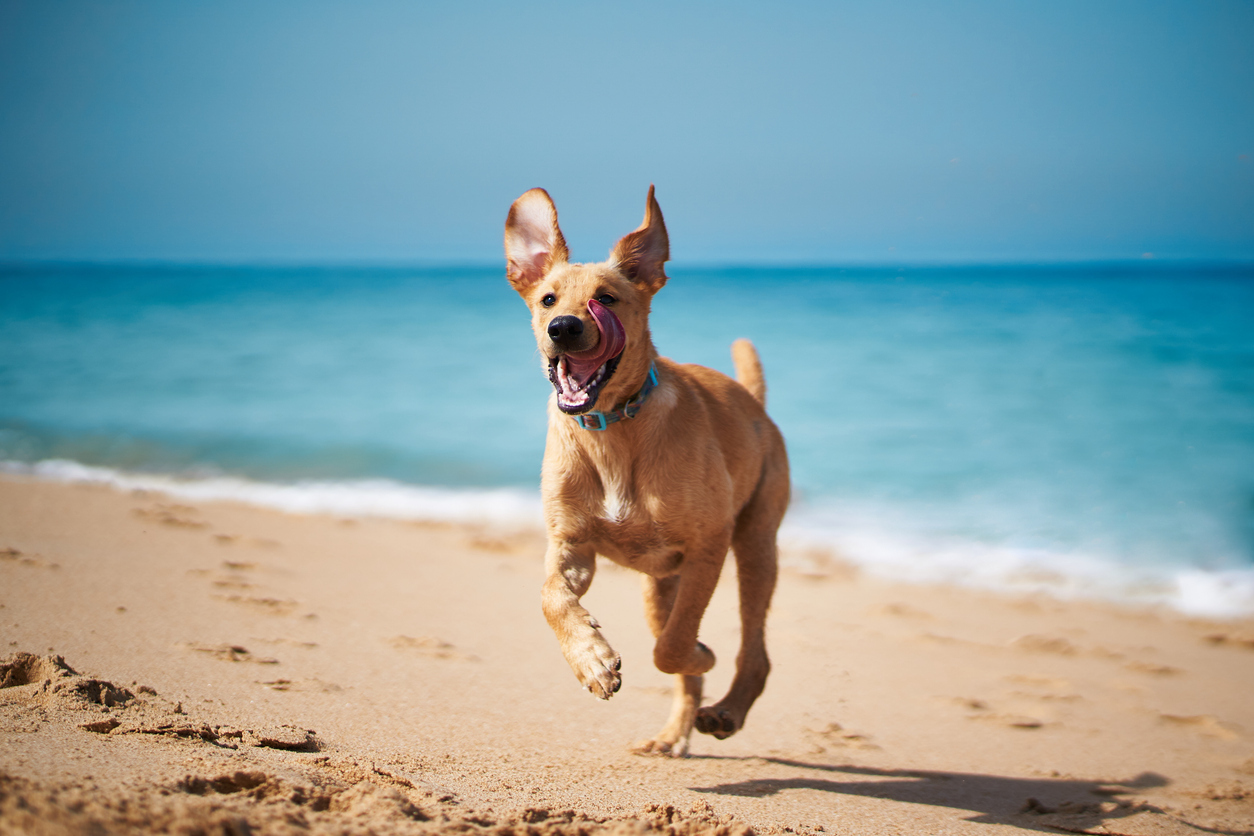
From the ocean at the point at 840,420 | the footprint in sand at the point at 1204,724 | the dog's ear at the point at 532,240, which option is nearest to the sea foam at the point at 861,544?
the ocean at the point at 840,420

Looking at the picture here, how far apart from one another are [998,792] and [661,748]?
1.40 m

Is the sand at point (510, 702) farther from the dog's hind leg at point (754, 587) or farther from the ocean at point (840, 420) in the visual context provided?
the ocean at point (840, 420)

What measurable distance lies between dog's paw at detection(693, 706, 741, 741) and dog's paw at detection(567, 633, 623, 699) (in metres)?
0.81

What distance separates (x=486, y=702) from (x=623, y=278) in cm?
215

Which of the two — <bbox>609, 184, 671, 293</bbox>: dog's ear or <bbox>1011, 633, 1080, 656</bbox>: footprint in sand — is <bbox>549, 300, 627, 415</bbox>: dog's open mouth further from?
<bbox>1011, 633, 1080, 656</bbox>: footprint in sand

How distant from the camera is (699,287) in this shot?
130 ft

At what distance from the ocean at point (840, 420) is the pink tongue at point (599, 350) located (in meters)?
→ 5.07

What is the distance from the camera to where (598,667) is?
9.46 feet

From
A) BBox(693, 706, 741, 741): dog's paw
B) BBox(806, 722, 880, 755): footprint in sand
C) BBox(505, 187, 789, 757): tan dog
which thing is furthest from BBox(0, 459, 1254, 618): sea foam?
BBox(505, 187, 789, 757): tan dog

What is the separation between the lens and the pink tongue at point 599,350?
3.12 metres

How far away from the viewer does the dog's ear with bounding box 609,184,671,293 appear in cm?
357

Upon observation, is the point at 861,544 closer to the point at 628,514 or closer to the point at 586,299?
the point at 628,514

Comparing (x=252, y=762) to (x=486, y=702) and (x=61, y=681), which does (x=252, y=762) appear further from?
(x=486, y=702)

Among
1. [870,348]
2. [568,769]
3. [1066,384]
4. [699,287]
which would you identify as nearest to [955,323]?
[870,348]
